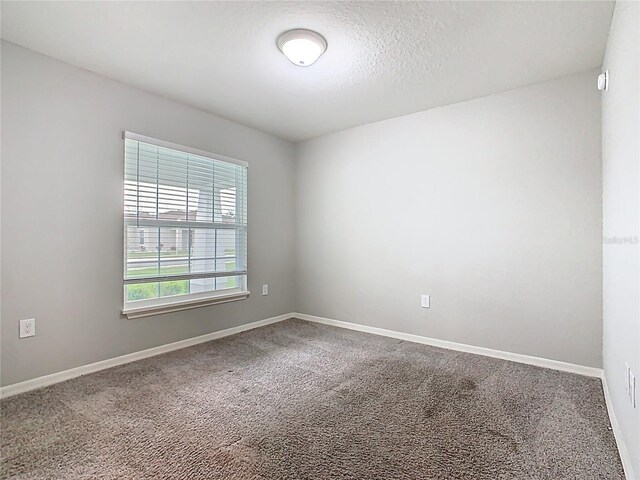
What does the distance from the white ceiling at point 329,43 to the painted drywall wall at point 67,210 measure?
0.18 metres

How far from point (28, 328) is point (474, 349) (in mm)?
3470

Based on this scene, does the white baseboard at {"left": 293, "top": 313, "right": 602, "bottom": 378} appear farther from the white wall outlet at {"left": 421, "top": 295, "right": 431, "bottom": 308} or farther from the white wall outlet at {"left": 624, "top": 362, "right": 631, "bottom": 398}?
the white wall outlet at {"left": 624, "top": 362, "right": 631, "bottom": 398}

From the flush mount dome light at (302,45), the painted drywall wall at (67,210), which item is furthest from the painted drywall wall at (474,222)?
the painted drywall wall at (67,210)

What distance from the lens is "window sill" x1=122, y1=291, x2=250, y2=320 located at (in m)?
2.86

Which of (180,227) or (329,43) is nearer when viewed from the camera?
(329,43)

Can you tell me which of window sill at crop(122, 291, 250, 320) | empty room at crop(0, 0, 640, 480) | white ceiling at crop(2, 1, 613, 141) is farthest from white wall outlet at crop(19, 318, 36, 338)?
white ceiling at crop(2, 1, 613, 141)

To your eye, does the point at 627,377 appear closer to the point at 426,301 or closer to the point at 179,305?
the point at 426,301

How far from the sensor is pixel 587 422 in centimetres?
187

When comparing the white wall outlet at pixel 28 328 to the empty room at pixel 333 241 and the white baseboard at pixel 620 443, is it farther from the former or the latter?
the white baseboard at pixel 620 443

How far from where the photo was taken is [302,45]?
7.16ft

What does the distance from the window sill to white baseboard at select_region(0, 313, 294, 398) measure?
306 mm

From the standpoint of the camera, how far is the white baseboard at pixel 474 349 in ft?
8.52

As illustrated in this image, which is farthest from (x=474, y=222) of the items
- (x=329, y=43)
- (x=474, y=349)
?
(x=329, y=43)

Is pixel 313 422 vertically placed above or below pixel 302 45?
below
